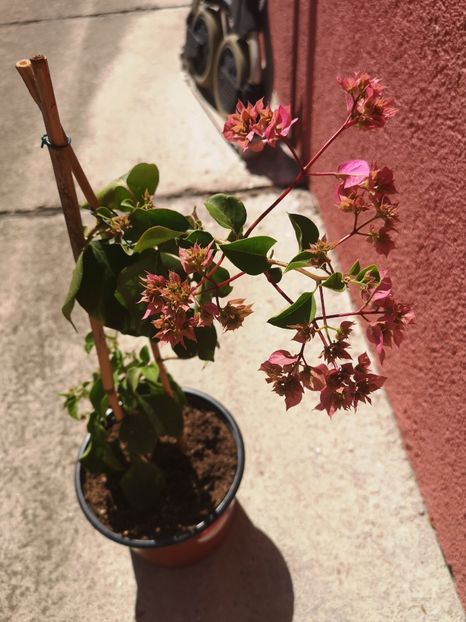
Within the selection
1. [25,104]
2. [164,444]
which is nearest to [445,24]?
[164,444]

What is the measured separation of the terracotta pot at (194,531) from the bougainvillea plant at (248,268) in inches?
15.7

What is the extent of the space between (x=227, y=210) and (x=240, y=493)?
0.86 meters

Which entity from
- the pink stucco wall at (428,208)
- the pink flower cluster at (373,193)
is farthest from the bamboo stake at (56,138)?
the pink stucco wall at (428,208)

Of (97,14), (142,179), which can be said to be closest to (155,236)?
(142,179)

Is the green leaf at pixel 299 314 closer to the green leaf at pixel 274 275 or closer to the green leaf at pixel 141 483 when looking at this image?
the green leaf at pixel 274 275

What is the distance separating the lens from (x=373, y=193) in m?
0.70

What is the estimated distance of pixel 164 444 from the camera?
1.29 metres

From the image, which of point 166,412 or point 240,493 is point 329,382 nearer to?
point 166,412

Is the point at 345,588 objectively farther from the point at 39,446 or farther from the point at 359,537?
the point at 39,446

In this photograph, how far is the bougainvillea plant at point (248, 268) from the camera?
661 millimetres

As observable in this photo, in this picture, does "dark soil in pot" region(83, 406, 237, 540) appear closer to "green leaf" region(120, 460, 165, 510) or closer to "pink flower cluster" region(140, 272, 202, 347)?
"green leaf" region(120, 460, 165, 510)

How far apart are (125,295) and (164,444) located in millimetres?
588

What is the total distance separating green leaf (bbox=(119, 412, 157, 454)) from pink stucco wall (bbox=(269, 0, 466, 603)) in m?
0.57

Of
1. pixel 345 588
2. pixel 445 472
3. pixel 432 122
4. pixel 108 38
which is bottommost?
pixel 345 588
